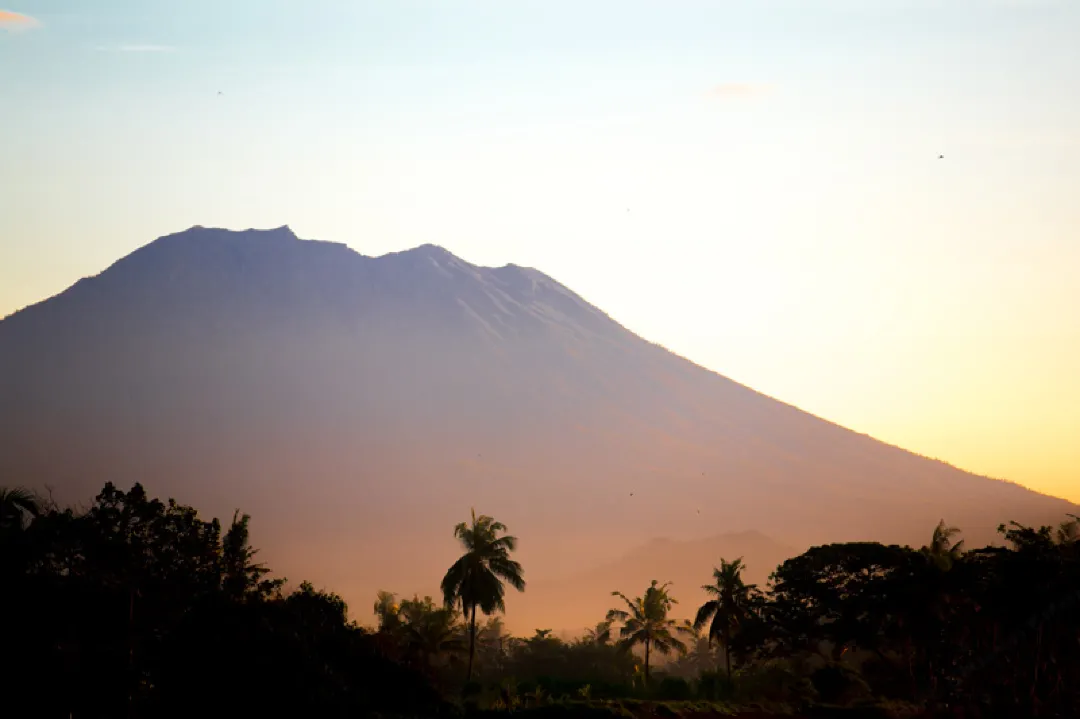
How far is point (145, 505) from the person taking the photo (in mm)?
54125

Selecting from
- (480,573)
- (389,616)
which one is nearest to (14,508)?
(480,573)

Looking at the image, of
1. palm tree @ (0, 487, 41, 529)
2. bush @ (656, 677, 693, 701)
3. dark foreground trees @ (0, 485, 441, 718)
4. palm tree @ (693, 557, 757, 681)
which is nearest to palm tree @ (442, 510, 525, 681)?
palm tree @ (693, 557, 757, 681)

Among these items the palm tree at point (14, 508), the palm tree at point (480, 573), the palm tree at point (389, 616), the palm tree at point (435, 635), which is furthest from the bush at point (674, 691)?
the palm tree at point (389, 616)

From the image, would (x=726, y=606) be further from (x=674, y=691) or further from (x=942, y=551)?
(x=674, y=691)

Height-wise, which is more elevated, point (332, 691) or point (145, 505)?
point (145, 505)

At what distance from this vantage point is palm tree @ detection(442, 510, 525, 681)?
8119 centimetres

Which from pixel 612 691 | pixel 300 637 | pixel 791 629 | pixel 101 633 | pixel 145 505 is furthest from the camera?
pixel 791 629

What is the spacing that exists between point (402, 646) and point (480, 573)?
688 cm

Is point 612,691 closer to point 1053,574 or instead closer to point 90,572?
point 1053,574

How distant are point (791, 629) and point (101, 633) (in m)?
40.9

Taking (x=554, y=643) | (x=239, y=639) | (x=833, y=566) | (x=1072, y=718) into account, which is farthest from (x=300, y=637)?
(x=554, y=643)

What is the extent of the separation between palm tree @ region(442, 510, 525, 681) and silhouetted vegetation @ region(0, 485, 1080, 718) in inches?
5.7

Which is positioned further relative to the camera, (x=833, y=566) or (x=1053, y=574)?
(x=833, y=566)

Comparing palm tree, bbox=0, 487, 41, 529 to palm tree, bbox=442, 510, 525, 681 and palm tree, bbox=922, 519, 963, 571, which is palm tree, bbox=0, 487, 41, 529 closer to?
palm tree, bbox=442, 510, 525, 681
